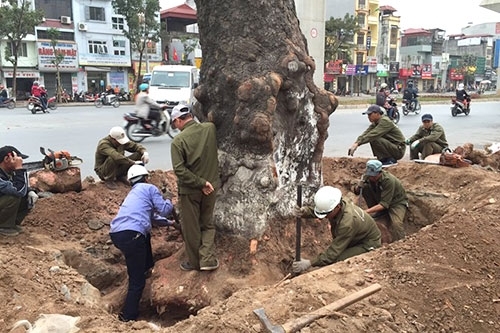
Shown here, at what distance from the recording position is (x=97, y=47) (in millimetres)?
34531

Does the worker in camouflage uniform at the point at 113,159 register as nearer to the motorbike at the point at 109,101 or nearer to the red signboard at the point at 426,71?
the motorbike at the point at 109,101

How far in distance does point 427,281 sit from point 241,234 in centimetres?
186

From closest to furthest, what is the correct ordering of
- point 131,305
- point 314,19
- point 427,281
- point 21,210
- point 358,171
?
point 427,281 → point 131,305 → point 21,210 → point 358,171 → point 314,19

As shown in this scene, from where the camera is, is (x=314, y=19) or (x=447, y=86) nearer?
(x=314, y=19)

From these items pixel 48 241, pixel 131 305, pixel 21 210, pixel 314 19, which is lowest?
pixel 131 305

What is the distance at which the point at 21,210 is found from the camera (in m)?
4.86

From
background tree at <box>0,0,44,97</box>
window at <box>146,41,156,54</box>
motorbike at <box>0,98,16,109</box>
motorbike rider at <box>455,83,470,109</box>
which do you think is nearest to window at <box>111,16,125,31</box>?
window at <box>146,41,156,54</box>

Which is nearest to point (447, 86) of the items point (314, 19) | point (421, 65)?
point (421, 65)

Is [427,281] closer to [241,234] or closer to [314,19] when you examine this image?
[241,234]

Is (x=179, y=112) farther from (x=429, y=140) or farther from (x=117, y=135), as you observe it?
(x=429, y=140)

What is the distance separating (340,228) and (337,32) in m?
38.2

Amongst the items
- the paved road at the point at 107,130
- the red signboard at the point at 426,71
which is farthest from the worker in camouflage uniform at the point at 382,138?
the red signboard at the point at 426,71

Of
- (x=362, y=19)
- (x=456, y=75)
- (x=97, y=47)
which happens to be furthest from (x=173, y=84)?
(x=456, y=75)

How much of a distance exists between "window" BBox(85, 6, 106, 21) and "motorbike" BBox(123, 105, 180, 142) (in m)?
26.6
